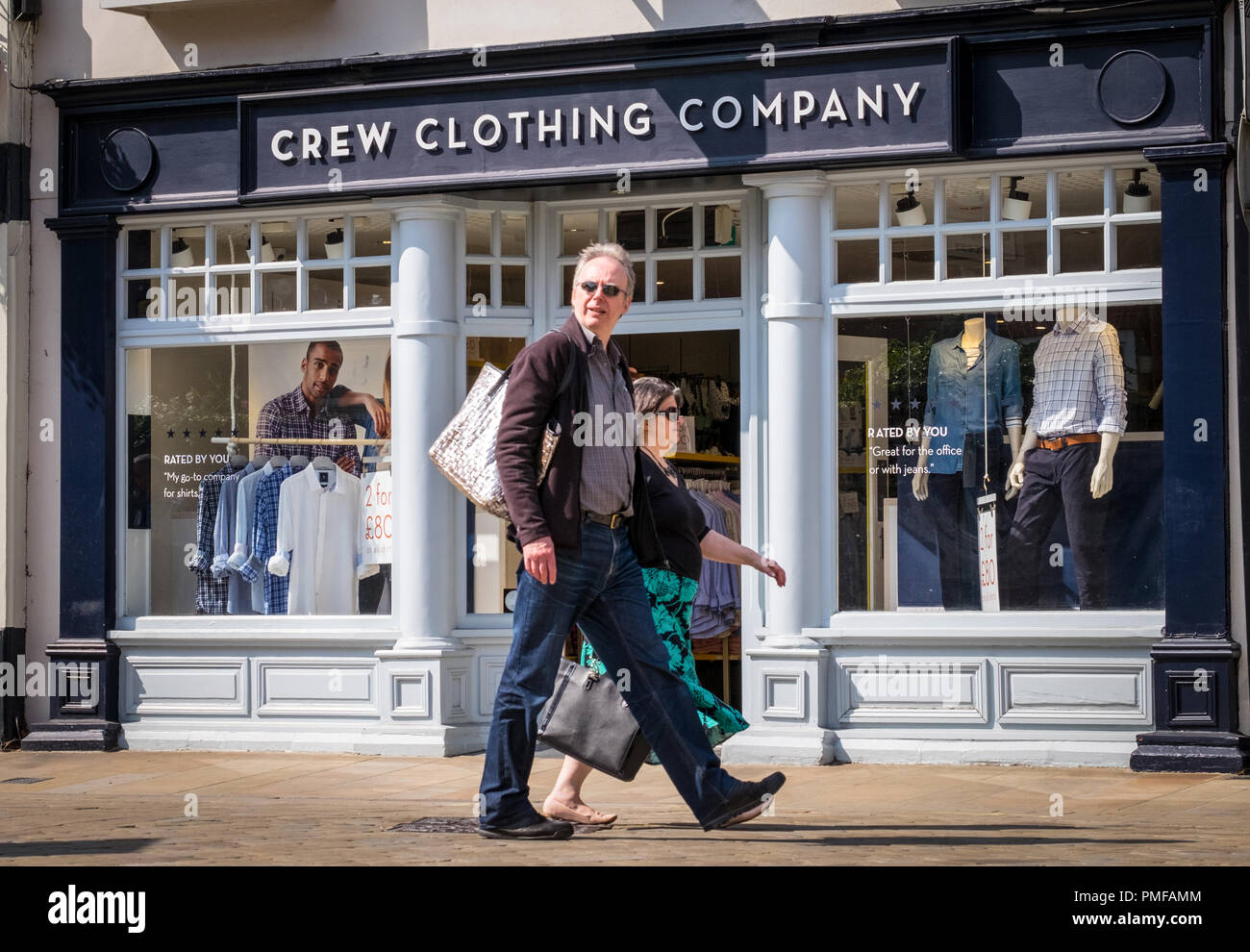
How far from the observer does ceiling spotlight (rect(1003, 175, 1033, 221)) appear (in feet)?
32.2

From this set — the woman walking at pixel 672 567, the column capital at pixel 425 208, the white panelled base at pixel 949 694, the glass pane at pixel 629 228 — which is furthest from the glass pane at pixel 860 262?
the woman walking at pixel 672 567

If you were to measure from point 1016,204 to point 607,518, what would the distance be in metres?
4.35

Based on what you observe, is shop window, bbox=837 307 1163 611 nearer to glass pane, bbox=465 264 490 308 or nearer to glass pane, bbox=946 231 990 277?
glass pane, bbox=946 231 990 277

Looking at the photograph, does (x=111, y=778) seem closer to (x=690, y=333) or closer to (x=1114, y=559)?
(x=690, y=333)

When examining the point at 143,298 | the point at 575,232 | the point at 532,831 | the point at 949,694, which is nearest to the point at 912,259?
the point at 575,232

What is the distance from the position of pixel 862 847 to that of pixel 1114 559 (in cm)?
373

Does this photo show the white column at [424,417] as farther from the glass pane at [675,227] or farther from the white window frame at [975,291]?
the white window frame at [975,291]

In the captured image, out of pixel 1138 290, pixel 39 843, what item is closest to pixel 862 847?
pixel 39 843

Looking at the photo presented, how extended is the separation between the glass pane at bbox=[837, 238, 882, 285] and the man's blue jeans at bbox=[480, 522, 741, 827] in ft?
13.3

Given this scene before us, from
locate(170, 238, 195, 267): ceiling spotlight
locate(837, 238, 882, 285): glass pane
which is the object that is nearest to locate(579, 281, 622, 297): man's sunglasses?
locate(837, 238, 882, 285): glass pane

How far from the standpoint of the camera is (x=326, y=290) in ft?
35.9

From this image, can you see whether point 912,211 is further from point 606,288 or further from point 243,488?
point 243,488

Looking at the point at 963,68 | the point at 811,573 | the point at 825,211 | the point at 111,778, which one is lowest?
the point at 111,778

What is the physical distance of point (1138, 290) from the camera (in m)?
9.55
